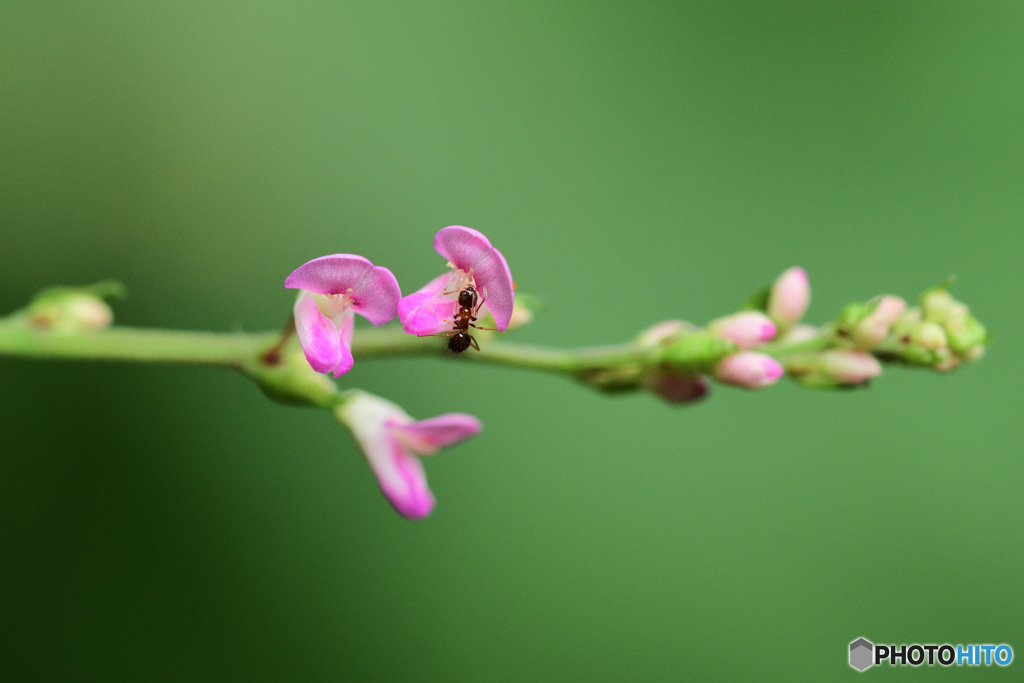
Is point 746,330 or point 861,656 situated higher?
point 746,330

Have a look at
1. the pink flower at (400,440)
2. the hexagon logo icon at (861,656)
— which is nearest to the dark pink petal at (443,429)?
the pink flower at (400,440)

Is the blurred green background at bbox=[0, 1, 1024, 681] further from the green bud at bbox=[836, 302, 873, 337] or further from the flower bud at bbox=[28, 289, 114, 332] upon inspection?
the green bud at bbox=[836, 302, 873, 337]

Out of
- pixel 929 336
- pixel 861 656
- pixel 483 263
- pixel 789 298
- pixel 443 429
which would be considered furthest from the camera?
pixel 861 656

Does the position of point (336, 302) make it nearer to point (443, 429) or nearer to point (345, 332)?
point (345, 332)

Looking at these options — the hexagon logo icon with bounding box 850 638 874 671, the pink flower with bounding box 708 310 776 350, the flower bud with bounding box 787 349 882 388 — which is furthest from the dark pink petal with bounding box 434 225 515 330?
the hexagon logo icon with bounding box 850 638 874 671

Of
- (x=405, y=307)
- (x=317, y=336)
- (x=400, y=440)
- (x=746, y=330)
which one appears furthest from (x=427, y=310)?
(x=746, y=330)

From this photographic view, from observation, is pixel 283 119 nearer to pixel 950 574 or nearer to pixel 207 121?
pixel 207 121

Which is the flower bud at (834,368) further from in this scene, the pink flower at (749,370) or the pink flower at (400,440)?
the pink flower at (400,440)
